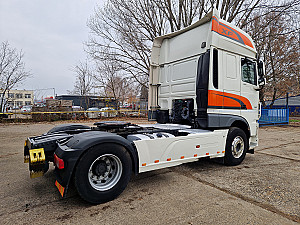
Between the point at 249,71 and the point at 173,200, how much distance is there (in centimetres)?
414

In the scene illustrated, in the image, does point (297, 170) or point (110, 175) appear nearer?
point (110, 175)

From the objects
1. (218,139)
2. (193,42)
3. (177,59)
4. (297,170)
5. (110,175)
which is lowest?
(297,170)

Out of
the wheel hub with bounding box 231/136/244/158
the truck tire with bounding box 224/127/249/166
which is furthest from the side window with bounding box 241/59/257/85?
the wheel hub with bounding box 231/136/244/158

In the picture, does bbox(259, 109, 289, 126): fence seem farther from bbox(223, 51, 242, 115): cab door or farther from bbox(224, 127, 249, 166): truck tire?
bbox(223, 51, 242, 115): cab door

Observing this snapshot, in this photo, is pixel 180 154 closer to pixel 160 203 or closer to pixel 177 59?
pixel 160 203

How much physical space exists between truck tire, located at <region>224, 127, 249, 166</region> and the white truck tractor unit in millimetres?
24

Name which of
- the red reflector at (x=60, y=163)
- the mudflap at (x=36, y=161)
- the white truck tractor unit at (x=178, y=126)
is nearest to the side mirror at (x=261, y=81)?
the white truck tractor unit at (x=178, y=126)

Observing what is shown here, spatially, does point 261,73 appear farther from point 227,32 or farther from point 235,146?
point 235,146


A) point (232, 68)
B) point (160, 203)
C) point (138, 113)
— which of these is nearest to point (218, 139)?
point (232, 68)

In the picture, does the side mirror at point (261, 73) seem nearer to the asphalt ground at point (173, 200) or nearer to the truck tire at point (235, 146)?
the truck tire at point (235, 146)

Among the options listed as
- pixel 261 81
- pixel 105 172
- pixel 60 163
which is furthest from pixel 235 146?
pixel 60 163

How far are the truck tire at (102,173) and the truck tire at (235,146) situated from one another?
2.74 m

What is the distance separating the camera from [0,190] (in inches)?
129

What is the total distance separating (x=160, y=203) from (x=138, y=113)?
20425mm
